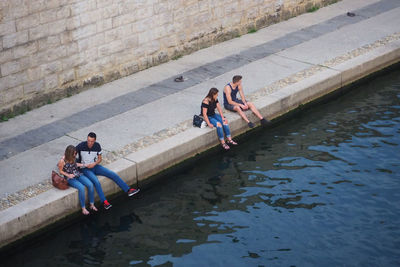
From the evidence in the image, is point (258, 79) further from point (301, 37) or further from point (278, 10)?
point (278, 10)

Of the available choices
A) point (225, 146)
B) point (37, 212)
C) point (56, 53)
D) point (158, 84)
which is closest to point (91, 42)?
point (56, 53)

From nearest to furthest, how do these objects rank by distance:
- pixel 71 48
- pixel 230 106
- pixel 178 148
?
pixel 178 148 < pixel 230 106 < pixel 71 48

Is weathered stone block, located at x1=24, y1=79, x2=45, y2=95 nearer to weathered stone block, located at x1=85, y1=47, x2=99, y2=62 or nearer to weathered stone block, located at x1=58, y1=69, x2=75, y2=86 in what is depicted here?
weathered stone block, located at x1=58, y1=69, x2=75, y2=86

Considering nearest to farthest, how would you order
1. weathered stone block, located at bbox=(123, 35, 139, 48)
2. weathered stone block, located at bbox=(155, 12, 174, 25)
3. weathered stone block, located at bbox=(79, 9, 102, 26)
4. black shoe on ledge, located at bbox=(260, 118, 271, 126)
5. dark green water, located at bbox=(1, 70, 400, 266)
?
dark green water, located at bbox=(1, 70, 400, 266), black shoe on ledge, located at bbox=(260, 118, 271, 126), weathered stone block, located at bbox=(79, 9, 102, 26), weathered stone block, located at bbox=(123, 35, 139, 48), weathered stone block, located at bbox=(155, 12, 174, 25)

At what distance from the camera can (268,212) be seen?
40.2ft

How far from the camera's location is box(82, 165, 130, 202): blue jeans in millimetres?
12102

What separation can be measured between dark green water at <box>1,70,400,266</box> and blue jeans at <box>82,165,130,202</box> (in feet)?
1.34

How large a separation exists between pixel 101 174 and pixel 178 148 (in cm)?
185

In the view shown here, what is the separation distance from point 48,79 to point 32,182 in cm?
383

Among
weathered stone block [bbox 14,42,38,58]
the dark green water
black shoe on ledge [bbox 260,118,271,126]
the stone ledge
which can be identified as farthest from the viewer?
black shoe on ledge [bbox 260,118,271,126]

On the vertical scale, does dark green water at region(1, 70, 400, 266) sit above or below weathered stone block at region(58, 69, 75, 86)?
below

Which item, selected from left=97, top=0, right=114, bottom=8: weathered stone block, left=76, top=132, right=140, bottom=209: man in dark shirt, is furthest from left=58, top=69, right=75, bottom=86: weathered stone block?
left=76, top=132, right=140, bottom=209: man in dark shirt

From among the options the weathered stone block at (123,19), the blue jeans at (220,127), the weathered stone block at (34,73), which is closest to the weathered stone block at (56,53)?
the weathered stone block at (34,73)

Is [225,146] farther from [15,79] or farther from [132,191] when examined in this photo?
[15,79]
